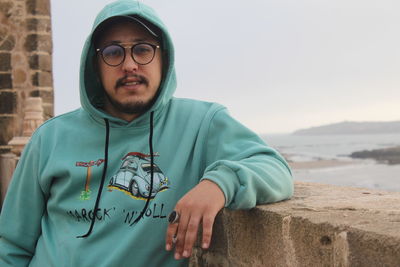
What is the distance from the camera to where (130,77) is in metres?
1.90

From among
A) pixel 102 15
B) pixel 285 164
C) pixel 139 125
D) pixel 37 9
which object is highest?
pixel 37 9

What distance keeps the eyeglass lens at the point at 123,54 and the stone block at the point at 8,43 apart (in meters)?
6.14

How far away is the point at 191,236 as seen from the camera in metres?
1.38

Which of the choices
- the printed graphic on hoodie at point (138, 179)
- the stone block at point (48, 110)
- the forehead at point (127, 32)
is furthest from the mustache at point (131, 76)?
the stone block at point (48, 110)

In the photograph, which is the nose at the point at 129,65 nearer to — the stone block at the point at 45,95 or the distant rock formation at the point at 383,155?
the stone block at the point at 45,95

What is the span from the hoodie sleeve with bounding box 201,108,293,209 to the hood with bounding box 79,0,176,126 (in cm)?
27

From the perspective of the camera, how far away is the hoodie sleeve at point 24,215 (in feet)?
6.44

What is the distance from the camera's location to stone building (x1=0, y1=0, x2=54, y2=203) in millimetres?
7383

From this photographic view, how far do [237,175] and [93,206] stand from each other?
0.60 meters

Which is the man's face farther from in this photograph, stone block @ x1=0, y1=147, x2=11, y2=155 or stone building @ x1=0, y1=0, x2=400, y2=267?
stone block @ x1=0, y1=147, x2=11, y2=155

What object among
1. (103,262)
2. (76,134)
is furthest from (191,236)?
(76,134)

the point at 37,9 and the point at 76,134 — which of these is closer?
the point at 76,134

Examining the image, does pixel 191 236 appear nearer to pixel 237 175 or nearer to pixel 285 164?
pixel 237 175

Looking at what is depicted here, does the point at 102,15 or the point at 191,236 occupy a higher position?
the point at 102,15
